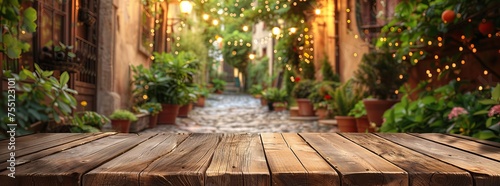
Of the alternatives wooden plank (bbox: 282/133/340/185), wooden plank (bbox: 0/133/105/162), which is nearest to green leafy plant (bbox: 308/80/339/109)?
wooden plank (bbox: 0/133/105/162)

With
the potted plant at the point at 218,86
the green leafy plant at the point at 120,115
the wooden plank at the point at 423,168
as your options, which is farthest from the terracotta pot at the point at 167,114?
the potted plant at the point at 218,86

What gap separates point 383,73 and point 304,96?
3467 millimetres

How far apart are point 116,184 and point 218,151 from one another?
1.66 feet

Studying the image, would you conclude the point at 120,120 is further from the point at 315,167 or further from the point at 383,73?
the point at 315,167

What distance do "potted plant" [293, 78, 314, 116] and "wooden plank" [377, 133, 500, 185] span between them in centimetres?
684

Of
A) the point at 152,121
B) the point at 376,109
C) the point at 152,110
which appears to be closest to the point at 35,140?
the point at 376,109

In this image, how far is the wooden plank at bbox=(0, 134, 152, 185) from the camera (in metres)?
1.11

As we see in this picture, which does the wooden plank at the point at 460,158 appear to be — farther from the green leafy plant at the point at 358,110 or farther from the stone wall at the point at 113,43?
the green leafy plant at the point at 358,110

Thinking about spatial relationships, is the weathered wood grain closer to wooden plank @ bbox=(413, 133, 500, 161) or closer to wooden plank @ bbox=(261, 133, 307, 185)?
wooden plank @ bbox=(261, 133, 307, 185)

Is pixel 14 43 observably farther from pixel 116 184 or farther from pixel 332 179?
pixel 332 179

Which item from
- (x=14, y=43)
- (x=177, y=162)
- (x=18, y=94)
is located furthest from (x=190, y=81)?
(x=177, y=162)

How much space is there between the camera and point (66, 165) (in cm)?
124

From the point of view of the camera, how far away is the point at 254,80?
72.3 ft

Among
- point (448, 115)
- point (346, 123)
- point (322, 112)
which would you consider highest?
point (448, 115)
